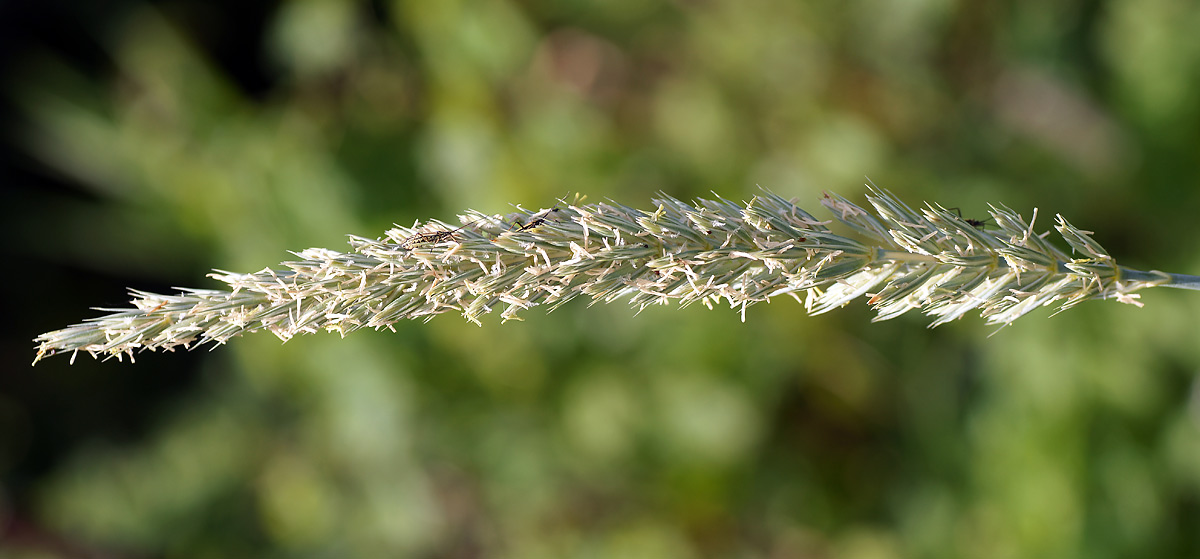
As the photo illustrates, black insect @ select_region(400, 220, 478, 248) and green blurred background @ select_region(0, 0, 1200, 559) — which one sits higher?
green blurred background @ select_region(0, 0, 1200, 559)

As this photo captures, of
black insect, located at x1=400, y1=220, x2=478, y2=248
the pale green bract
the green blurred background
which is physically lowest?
the pale green bract

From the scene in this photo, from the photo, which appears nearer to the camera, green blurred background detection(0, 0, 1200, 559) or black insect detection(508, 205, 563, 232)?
black insect detection(508, 205, 563, 232)

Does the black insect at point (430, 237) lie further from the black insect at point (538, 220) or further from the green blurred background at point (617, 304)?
the green blurred background at point (617, 304)

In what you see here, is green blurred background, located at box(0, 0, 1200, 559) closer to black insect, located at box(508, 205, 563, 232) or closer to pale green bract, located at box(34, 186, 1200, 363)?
pale green bract, located at box(34, 186, 1200, 363)

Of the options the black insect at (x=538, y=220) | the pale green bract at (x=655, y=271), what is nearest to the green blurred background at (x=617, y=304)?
the pale green bract at (x=655, y=271)

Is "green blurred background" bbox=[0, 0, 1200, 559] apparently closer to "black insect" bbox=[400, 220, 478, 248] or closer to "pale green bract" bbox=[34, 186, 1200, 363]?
"pale green bract" bbox=[34, 186, 1200, 363]

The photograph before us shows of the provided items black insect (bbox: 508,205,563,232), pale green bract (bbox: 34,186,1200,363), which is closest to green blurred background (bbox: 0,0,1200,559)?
pale green bract (bbox: 34,186,1200,363)

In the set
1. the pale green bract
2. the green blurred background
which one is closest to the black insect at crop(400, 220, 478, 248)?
the pale green bract
